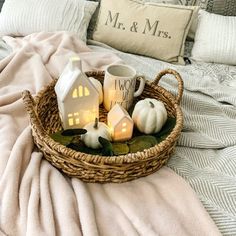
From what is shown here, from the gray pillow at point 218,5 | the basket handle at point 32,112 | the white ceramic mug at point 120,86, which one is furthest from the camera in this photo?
the gray pillow at point 218,5

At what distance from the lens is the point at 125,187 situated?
2.68 feet

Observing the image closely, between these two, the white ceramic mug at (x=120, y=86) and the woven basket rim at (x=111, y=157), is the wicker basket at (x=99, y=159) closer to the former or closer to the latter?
the woven basket rim at (x=111, y=157)

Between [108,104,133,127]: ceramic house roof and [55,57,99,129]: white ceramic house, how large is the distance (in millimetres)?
48

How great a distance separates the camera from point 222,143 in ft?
3.22

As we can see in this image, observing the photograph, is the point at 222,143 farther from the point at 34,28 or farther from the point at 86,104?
the point at 34,28

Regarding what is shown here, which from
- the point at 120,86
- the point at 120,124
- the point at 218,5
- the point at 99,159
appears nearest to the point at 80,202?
the point at 99,159

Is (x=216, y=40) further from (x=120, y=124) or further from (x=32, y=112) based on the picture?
(x=32, y=112)

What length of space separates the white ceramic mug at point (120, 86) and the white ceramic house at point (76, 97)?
0.07 meters

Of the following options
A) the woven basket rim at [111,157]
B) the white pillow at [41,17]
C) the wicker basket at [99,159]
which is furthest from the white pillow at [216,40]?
the woven basket rim at [111,157]

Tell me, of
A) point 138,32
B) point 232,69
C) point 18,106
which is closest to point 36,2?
point 138,32

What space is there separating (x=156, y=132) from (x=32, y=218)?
40cm

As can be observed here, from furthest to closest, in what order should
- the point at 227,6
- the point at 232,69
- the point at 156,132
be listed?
the point at 227,6, the point at 232,69, the point at 156,132

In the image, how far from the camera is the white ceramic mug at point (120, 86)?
0.93 meters

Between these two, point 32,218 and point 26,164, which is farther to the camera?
point 26,164
